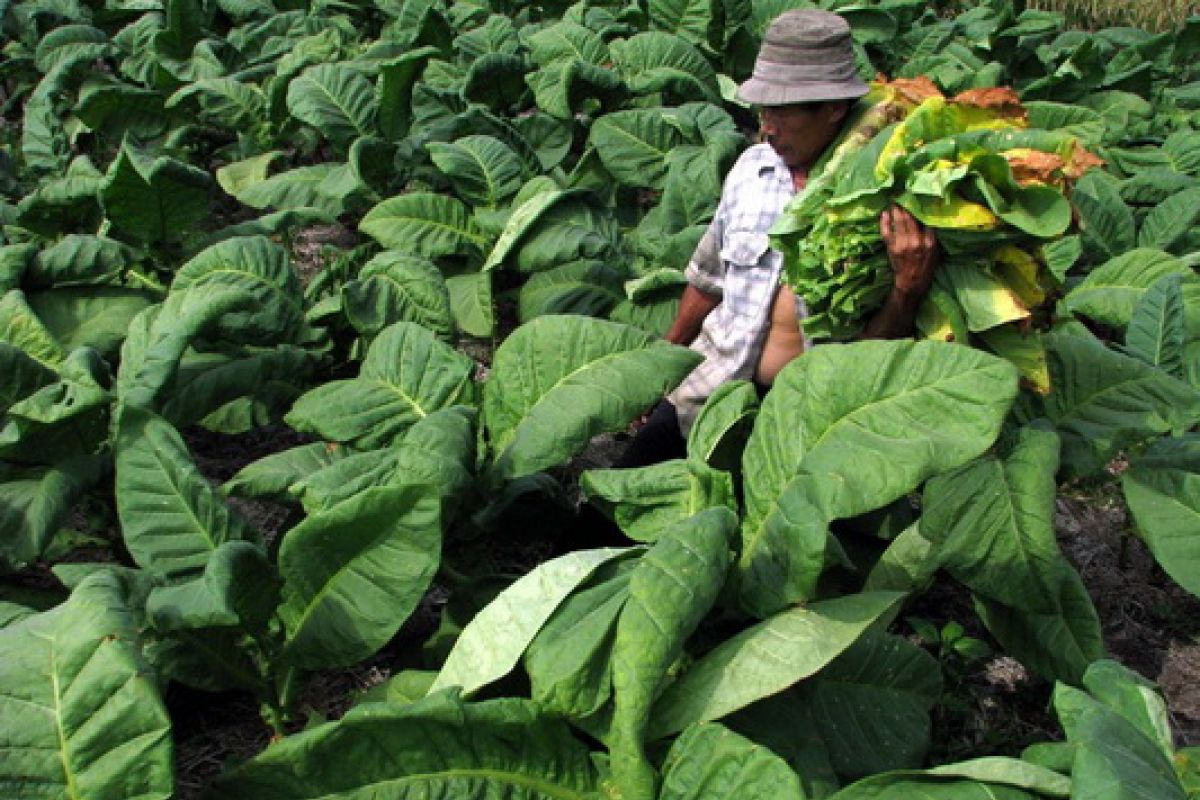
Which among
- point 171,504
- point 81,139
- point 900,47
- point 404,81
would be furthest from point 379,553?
point 900,47

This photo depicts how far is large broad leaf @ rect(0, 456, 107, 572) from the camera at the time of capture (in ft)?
7.93

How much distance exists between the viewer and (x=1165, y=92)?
222 inches

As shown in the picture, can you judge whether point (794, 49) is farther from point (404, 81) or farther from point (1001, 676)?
Result: point (404, 81)

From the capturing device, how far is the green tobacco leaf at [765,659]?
1964 mm

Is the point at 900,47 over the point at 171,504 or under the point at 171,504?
under

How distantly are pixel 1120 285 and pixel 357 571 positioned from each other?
2660mm

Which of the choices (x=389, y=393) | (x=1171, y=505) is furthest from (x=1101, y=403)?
(x=389, y=393)

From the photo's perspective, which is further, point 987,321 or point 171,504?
point 171,504

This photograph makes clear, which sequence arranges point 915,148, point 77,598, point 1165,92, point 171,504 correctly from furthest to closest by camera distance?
point 1165,92 < point 171,504 < point 915,148 < point 77,598

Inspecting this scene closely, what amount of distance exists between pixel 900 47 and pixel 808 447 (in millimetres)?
4362

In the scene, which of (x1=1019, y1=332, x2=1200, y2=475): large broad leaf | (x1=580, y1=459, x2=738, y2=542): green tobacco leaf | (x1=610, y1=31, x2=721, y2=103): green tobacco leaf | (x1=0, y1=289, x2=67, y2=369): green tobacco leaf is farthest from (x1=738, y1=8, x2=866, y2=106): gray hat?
(x1=610, y1=31, x2=721, y2=103): green tobacco leaf

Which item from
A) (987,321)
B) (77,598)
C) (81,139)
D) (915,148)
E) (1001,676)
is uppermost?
(915,148)

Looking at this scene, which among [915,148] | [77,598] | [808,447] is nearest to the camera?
[77,598]

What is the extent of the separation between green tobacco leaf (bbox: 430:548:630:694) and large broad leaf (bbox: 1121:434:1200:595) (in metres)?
1.13
